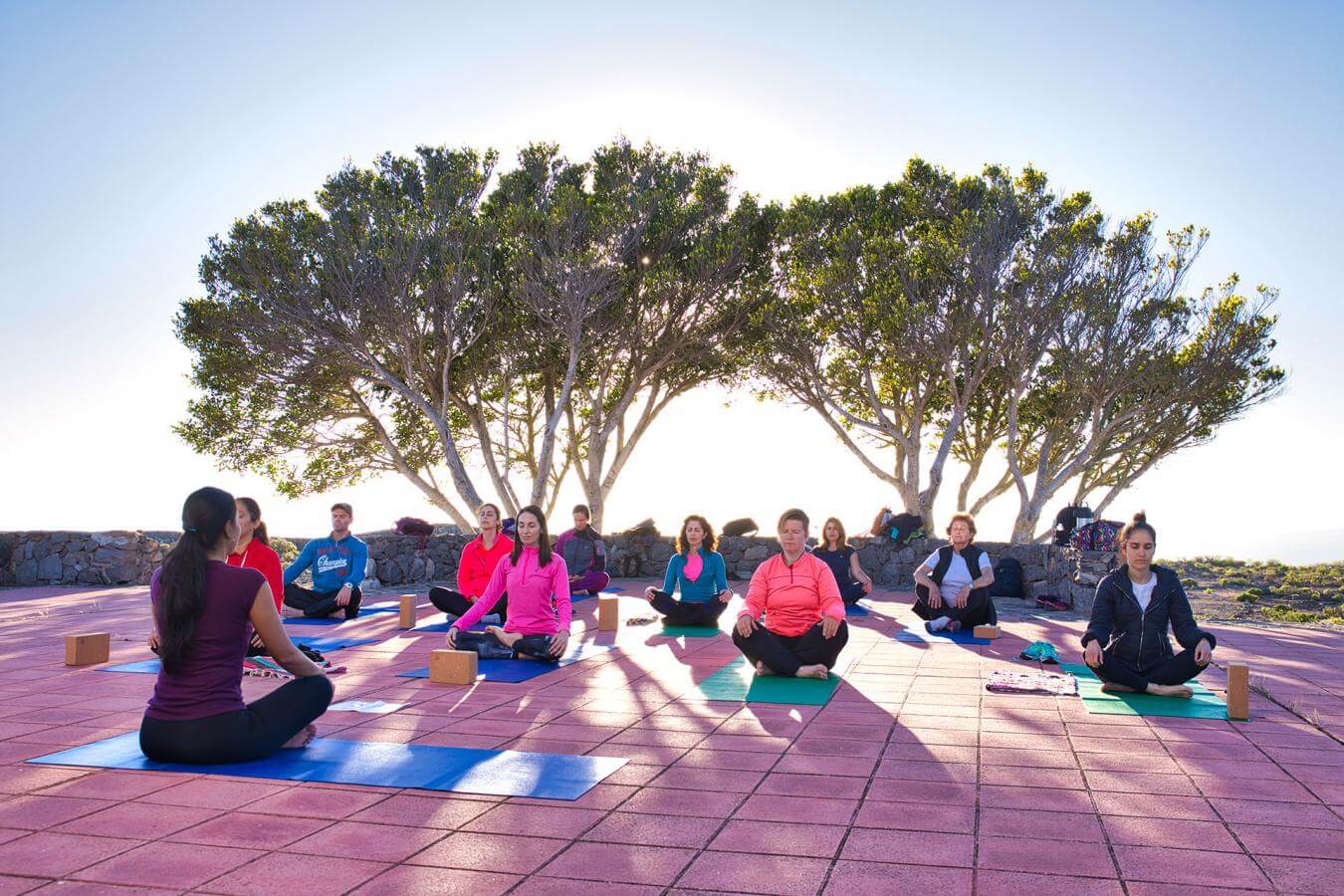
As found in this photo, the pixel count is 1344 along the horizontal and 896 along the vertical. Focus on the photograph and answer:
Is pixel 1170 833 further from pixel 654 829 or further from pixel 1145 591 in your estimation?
pixel 1145 591

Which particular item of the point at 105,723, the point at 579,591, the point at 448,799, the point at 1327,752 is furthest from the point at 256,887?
the point at 579,591

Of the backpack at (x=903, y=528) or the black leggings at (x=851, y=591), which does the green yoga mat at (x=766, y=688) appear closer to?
the black leggings at (x=851, y=591)

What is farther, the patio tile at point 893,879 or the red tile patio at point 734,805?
the red tile patio at point 734,805

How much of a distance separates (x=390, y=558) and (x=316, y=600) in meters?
6.02

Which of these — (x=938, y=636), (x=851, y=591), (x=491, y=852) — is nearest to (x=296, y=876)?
(x=491, y=852)

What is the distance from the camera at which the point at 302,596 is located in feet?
36.2

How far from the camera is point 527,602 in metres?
7.72

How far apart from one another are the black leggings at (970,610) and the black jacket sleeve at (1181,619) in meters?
3.53

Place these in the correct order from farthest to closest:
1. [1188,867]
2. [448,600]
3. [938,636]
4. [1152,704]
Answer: [448,600], [938,636], [1152,704], [1188,867]

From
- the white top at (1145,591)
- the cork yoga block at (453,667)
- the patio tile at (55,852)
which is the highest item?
the white top at (1145,591)

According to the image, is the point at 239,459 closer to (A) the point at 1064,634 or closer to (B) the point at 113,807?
(A) the point at 1064,634

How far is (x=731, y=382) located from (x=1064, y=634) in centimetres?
1424

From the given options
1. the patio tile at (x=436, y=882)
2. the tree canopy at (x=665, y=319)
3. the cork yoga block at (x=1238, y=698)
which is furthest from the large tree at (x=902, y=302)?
the patio tile at (x=436, y=882)

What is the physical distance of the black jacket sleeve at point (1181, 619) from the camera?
6.21 meters
